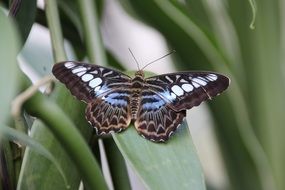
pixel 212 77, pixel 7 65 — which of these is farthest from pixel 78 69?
pixel 7 65

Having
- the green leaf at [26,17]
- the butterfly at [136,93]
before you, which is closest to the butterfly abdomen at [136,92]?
the butterfly at [136,93]

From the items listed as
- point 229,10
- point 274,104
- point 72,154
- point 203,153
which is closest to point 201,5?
point 229,10

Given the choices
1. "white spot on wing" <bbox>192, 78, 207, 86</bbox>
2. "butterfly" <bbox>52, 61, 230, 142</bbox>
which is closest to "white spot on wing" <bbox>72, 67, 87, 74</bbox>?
"butterfly" <bbox>52, 61, 230, 142</bbox>

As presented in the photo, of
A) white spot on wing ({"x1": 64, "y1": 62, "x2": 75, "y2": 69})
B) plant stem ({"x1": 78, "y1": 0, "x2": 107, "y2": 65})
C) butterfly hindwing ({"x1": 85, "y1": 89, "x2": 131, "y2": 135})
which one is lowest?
butterfly hindwing ({"x1": 85, "y1": 89, "x2": 131, "y2": 135})

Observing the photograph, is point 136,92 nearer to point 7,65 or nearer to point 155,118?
point 155,118

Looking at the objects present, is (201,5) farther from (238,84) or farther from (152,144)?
(152,144)

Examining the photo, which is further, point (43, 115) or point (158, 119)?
point (158, 119)

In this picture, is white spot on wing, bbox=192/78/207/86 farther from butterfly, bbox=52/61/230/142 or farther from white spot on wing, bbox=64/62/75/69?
white spot on wing, bbox=64/62/75/69
